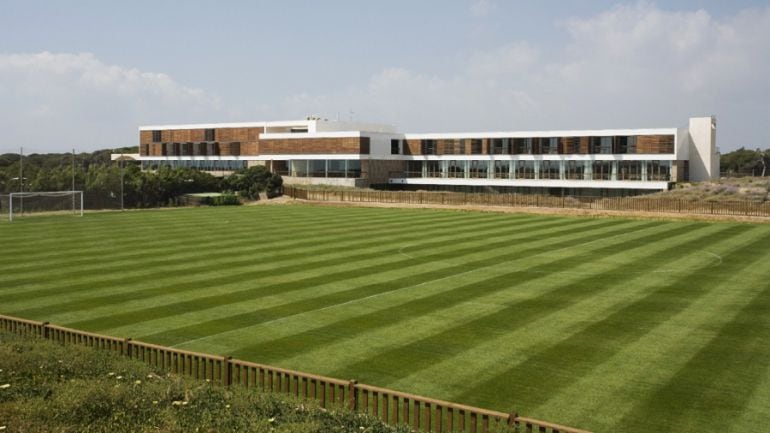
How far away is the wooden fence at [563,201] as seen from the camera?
2100 inches

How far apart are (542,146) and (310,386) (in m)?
82.2

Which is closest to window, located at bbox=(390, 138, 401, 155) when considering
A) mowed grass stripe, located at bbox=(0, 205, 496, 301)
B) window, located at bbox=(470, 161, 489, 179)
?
window, located at bbox=(470, 161, 489, 179)

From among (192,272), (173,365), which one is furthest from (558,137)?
(173,365)

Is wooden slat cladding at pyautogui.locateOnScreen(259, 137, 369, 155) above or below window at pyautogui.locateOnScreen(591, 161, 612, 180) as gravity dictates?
above

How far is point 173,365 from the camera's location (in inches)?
545

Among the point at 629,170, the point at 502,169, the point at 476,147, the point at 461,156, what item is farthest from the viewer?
the point at 461,156

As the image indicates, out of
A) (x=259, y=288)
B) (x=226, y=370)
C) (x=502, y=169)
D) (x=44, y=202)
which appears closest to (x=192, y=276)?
(x=259, y=288)

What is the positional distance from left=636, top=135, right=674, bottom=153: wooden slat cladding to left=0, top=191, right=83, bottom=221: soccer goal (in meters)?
60.7

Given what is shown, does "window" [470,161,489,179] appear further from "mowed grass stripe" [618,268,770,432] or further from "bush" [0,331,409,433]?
"bush" [0,331,409,433]

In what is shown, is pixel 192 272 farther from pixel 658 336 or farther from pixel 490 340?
pixel 658 336

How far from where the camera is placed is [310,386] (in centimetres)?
1239

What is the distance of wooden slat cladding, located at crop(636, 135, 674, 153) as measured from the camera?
266 ft

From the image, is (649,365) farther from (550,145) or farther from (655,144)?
(550,145)

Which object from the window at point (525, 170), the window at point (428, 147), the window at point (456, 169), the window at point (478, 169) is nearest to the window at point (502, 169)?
the window at point (525, 170)
